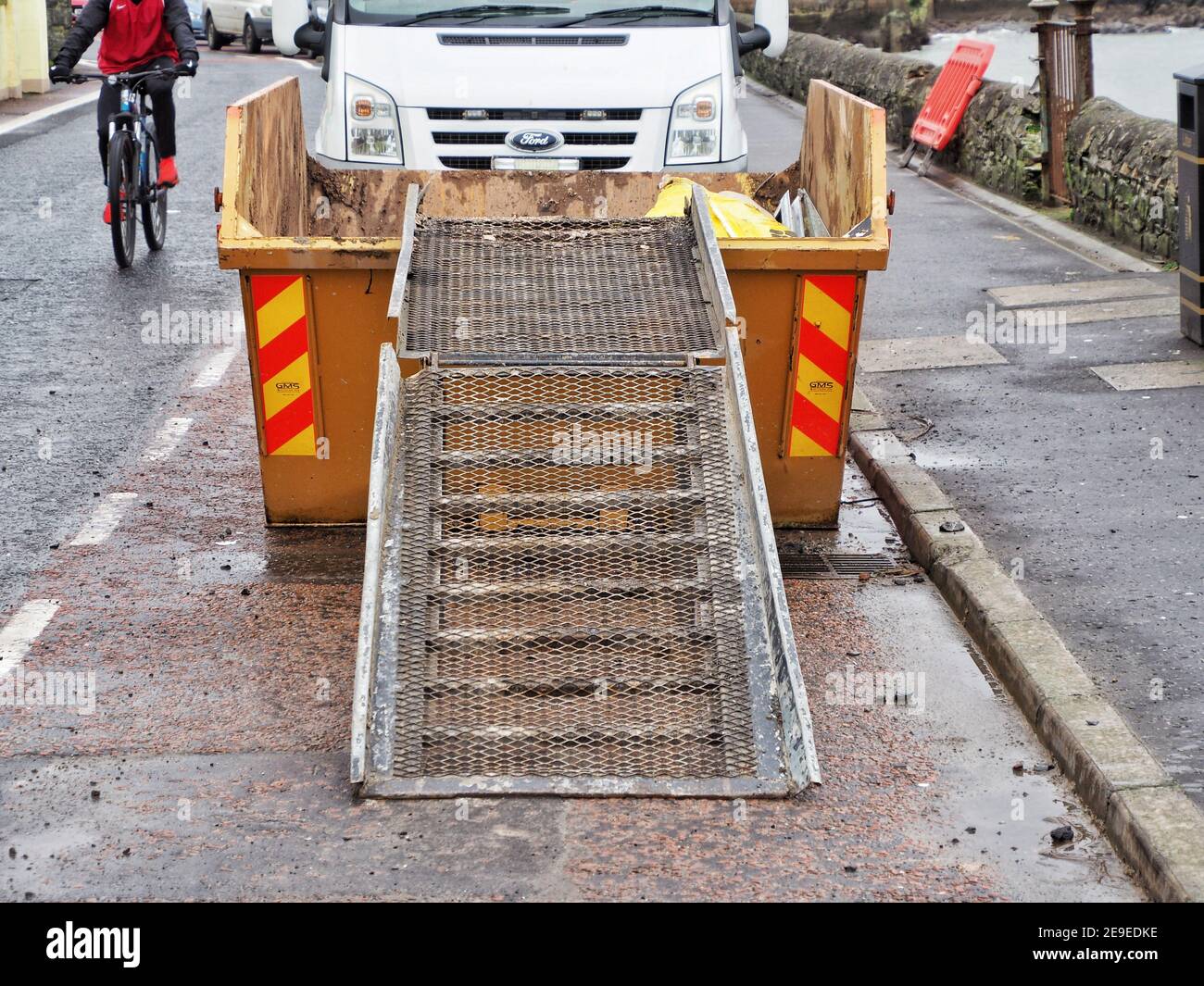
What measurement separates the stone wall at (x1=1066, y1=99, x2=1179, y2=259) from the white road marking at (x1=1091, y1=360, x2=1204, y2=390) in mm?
2209

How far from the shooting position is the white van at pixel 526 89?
857 cm

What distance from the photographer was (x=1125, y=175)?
39.5 feet

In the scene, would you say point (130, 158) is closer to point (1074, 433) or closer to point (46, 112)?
point (1074, 433)

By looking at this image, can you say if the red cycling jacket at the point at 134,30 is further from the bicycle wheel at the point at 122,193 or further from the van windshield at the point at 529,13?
the van windshield at the point at 529,13

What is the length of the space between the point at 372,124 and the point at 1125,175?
20.6ft

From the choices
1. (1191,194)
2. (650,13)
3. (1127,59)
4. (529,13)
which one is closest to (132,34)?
(529,13)

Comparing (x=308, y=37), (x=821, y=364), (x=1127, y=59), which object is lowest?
(x=1127, y=59)

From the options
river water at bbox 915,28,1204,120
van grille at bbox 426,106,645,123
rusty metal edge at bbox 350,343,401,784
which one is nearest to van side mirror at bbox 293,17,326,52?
van grille at bbox 426,106,645,123

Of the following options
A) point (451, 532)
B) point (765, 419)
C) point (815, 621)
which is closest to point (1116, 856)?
point (815, 621)

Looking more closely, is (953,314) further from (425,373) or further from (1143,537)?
(425,373)

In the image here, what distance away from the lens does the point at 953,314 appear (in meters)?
10.5

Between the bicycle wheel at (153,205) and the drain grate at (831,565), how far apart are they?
6.98m

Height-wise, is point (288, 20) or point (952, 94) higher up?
point (288, 20)
